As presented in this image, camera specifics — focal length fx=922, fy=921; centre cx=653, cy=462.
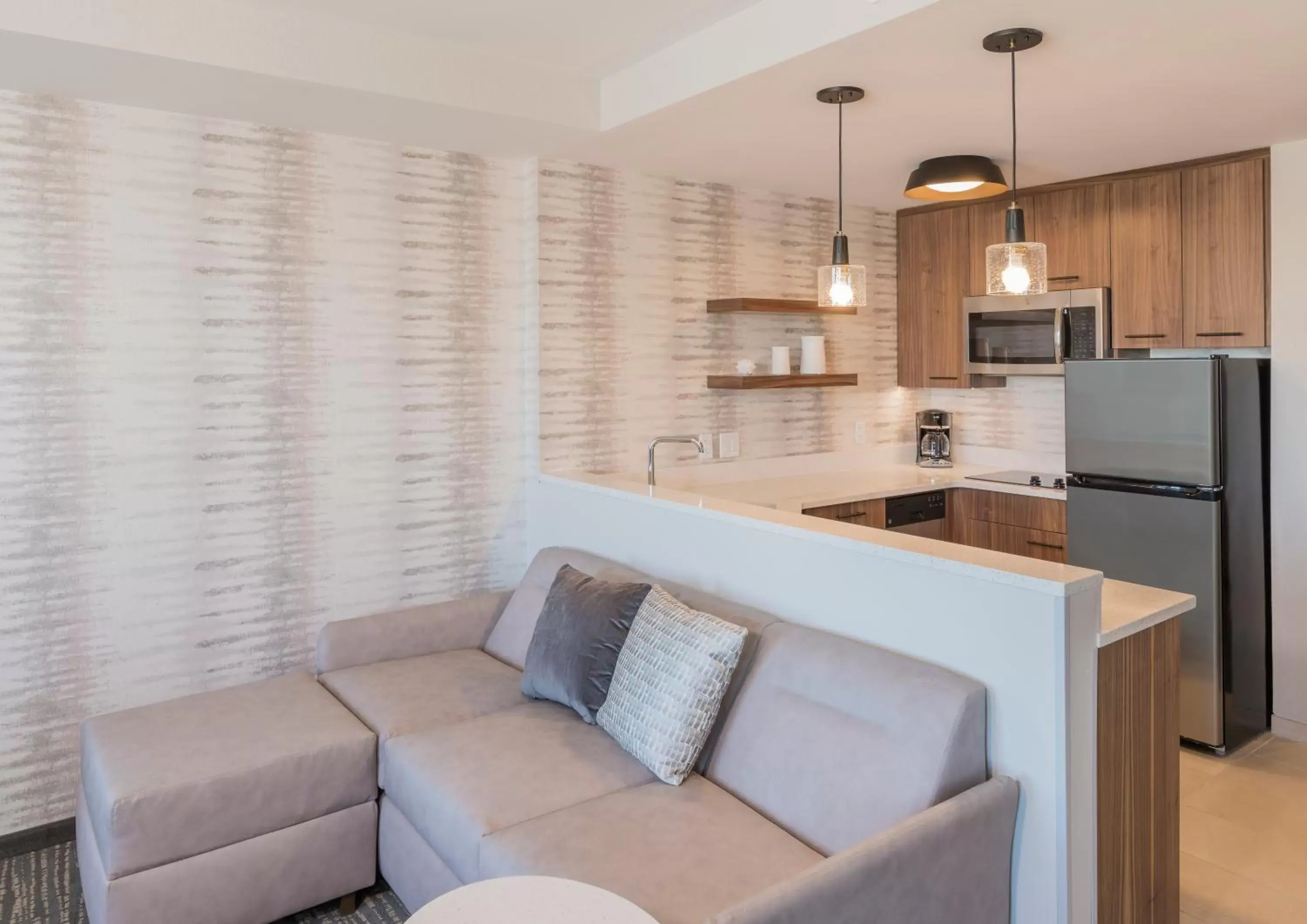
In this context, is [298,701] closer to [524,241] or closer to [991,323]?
[524,241]

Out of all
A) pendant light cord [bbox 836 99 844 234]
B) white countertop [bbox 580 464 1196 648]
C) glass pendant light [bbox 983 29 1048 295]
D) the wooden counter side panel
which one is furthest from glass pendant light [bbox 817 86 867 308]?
the wooden counter side panel

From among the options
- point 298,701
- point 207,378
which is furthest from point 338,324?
point 298,701

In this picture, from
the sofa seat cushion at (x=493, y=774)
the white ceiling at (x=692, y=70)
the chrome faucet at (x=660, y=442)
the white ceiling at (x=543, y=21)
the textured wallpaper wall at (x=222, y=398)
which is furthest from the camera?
the chrome faucet at (x=660, y=442)

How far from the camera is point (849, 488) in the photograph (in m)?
4.30

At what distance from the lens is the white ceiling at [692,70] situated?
236 cm

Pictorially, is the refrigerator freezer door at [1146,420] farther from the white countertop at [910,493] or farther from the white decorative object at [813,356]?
the white decorative object at [813,356]

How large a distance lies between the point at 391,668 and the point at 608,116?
206cm

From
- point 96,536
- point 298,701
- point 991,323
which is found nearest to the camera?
point 298,701

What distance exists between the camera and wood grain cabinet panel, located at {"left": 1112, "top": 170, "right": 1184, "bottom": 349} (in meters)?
3.85

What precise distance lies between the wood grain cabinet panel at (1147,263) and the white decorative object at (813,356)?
1.28 meters

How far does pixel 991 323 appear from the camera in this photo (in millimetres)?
4562

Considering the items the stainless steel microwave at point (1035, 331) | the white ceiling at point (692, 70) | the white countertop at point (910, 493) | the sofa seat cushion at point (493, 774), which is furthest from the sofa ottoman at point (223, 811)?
the stainless steel microwave at point (1035, 331)

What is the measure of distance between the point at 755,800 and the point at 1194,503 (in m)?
2.24

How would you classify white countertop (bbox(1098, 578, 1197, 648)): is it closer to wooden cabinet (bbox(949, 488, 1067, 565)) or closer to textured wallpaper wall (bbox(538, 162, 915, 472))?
wooden cabinet (bbox(949, 488, 1067, 565))
